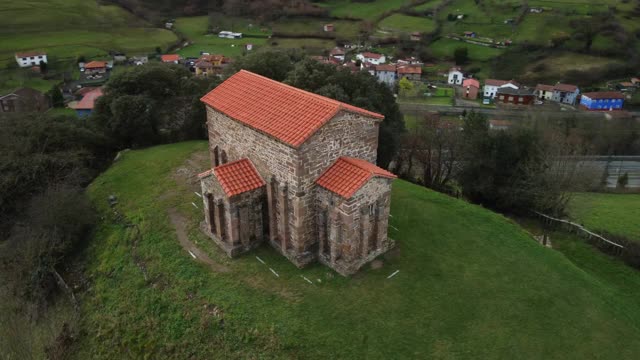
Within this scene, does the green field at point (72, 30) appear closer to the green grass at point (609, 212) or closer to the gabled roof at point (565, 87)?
the gabled roof at point (565, 87)

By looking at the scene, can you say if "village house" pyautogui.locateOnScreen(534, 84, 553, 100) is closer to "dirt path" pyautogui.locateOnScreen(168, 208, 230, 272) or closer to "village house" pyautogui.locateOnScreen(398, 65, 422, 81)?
"village house" pyautogui.locateOnScreen(398, 65, 422, 81)

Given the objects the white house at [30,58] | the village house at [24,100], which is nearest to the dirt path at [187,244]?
the village house at [24,100]

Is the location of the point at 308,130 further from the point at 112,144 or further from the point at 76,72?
the point at 76,72

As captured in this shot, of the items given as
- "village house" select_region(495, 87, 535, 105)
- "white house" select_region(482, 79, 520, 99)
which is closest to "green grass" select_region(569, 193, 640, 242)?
"village house" select_region(495, 87, 535, 105)

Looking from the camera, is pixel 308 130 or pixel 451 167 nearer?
pixel 308 130

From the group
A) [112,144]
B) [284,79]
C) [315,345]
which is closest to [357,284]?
[315,345]

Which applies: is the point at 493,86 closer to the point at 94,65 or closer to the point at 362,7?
the point at 362,7
